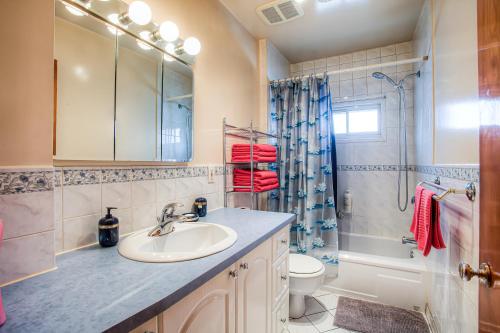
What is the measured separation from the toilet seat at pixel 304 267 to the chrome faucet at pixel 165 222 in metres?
1.00

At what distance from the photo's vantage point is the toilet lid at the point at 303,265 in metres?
1.74

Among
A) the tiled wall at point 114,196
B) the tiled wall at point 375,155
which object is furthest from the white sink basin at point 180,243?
the tiled wall at point 375,155

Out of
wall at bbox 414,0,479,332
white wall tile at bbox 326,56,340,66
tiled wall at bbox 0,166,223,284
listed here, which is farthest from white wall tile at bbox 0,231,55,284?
white wall tile at bbox 326,56,340,66

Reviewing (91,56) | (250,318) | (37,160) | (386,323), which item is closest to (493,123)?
(250,318)

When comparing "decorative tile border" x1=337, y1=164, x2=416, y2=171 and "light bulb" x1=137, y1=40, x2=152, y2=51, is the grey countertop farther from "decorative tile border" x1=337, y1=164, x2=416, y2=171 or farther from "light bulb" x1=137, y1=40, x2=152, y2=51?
"decorative tile border" x1=337, y1=164, x2=416, y2=171

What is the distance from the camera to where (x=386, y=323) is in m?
1.72

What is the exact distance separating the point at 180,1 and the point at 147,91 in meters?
0.67

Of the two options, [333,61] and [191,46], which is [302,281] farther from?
[333,61]

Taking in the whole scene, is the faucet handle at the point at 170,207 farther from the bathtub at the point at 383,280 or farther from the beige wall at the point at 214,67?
the bathtub at the point at 383,280

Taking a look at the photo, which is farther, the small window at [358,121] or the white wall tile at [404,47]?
the small window at [358,121]

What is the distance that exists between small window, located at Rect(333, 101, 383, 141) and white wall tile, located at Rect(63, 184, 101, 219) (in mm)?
2573

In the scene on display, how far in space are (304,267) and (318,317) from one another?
410 millimetres

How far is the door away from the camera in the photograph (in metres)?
0.52

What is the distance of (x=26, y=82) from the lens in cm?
73
